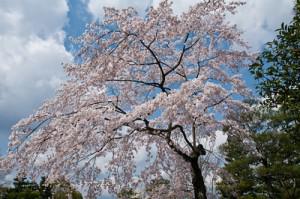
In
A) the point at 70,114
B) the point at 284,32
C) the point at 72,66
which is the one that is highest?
the point at 72,66

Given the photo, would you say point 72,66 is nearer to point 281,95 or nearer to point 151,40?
point 151,40

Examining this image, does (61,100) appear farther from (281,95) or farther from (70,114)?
(281,95)

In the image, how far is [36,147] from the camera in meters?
8.48

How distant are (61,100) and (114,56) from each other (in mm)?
1493

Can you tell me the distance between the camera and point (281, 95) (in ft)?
23.1

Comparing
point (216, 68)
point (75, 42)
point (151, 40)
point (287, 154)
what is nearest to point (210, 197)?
point (216, 68)

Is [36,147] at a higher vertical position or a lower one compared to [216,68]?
lower

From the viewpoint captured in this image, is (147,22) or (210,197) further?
(210,197)

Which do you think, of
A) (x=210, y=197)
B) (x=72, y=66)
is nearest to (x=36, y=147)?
(x=72, y=66)

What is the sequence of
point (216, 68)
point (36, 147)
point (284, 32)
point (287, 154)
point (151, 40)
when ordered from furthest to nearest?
1. point (287, 154)
2. point (216, 68)
3. point (151, 40)
4. point (36, 147)
5. point (284, 32)

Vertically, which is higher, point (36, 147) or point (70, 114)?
point (70, 114)

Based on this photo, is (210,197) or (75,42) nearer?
(75,42)

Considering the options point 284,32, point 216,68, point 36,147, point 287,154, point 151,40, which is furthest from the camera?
point 287,154

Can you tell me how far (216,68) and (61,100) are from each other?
401 cm
